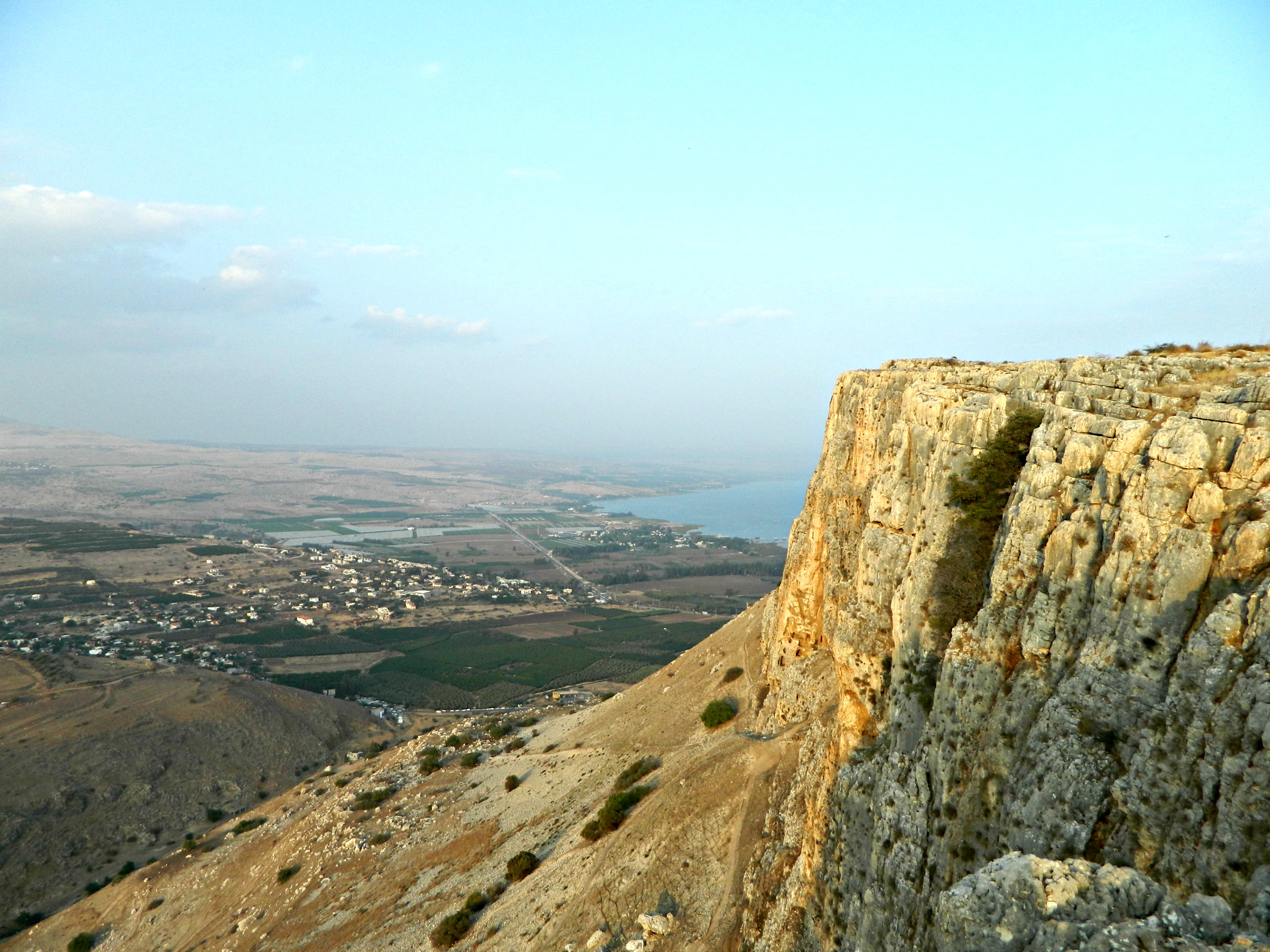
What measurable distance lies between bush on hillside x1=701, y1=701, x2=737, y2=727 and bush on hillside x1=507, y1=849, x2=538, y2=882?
32.7ft

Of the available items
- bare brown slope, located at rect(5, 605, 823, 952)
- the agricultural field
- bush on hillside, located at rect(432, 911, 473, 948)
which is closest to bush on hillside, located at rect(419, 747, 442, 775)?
bare brown slope, located at rect(5, 605, 823, 952)

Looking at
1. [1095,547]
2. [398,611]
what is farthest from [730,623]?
[398,611]

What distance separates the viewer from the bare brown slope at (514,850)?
2178 cm

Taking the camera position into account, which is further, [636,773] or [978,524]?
[636,773]

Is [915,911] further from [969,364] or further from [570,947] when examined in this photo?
[969,364]

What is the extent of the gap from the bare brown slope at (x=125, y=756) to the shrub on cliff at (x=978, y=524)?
5004cm

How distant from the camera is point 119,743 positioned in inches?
1966

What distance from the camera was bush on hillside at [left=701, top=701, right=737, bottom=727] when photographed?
31.9 meters

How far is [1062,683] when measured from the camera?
9.89 m

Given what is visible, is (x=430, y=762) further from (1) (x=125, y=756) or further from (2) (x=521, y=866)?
(1) (x=125, y=756)

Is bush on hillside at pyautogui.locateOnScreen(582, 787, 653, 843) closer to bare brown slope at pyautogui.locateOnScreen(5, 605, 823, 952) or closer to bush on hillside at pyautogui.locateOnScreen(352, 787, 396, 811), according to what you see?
bare brown slope at pyautogui.locateOnScreen(5, 605, 823, 952)

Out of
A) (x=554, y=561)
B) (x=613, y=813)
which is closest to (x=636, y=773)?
(x=613, y=813)

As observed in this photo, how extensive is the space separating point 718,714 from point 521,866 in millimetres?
11151

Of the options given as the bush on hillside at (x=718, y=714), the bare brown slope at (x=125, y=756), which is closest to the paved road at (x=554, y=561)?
the bare brown slope at (x=125, y=756)
